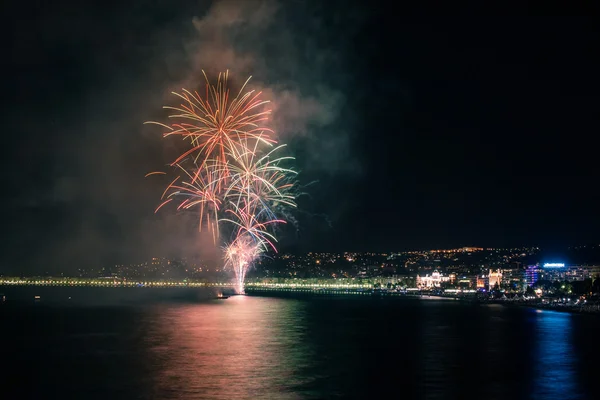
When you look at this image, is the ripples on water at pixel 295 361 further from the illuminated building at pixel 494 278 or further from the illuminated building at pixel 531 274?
the illuminated building at pixel 494 278

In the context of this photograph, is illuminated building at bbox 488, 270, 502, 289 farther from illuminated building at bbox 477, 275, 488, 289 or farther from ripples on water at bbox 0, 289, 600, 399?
ripples on water at bbox 0, 289, 600, 399

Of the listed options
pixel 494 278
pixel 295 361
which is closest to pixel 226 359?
pixel 295 361

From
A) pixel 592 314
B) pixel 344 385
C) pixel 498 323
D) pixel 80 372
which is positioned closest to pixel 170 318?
pixel 498 323

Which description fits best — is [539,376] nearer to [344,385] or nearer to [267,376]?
[344,385]

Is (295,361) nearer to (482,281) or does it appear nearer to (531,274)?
(531,274)

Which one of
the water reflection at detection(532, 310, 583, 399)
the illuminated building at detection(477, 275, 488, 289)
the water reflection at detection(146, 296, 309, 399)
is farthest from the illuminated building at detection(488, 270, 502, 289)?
the water reflection at detection(146, 296, 309, 399)

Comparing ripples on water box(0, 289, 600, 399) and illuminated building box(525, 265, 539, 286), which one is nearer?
ripples on water box(0, 289, 600, 399)

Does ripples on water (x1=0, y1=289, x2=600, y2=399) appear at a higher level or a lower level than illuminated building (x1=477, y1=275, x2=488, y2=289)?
higher
